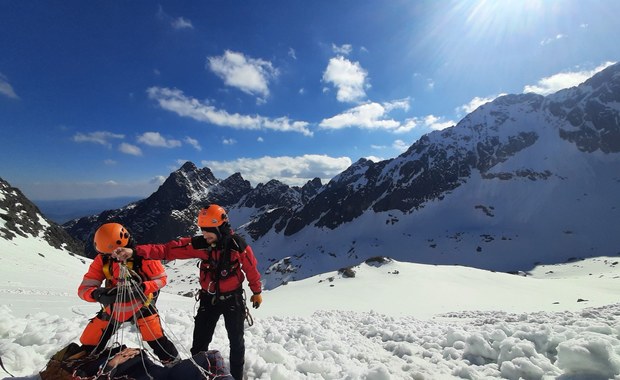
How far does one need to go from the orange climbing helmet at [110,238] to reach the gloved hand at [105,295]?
0.62m

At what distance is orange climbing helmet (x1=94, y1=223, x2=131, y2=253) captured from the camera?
5467mm

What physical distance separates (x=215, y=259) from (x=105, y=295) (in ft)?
5.97

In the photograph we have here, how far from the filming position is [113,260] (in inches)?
226

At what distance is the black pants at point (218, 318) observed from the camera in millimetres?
6113

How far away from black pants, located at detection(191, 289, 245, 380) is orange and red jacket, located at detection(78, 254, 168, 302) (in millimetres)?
951

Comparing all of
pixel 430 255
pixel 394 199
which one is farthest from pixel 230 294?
pixel 394 199

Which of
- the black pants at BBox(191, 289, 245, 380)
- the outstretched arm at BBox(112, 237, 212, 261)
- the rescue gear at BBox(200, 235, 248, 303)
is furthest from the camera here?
the rescue gear at BBox(200, 235, 248, 303)

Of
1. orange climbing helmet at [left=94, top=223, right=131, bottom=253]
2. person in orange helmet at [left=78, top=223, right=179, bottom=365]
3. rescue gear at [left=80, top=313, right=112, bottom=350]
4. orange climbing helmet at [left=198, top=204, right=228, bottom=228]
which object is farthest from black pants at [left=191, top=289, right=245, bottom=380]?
orange climbing helmet at [left=94, top=223, right=131, bottom=253]

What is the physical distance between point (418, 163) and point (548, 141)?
64653 millimetres

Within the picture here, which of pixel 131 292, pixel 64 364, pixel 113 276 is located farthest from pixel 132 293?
pixel 64 364

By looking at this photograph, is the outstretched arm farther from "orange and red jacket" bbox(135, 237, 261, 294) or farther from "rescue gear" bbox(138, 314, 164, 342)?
"rescue gear" bbox(138, 314, 164, 342)

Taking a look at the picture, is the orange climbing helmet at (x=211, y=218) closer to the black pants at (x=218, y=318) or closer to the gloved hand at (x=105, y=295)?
the black pants at (x=218, y=318)

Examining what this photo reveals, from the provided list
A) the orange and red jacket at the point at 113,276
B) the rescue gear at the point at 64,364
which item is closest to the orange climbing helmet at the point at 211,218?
the orange and red jacket at the point at 113,276

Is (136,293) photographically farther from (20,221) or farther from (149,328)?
(20,221)
